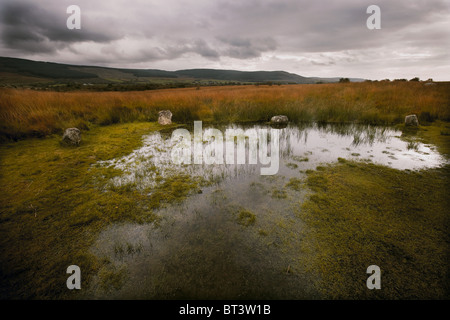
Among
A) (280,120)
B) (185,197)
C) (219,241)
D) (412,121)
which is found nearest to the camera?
(219,241)

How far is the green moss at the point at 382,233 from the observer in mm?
1664

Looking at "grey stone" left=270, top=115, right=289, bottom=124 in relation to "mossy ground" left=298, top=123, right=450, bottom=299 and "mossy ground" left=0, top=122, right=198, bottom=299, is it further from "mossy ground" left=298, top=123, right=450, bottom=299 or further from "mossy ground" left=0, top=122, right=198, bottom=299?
"mossy ground" left=0, top=122, right=198, bottom=299

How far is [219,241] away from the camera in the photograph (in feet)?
7.17

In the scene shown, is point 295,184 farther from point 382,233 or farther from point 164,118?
point 164,118

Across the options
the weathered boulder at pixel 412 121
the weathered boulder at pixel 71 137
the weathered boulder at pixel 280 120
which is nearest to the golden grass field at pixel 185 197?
the weathered boulder at pixel 71 137

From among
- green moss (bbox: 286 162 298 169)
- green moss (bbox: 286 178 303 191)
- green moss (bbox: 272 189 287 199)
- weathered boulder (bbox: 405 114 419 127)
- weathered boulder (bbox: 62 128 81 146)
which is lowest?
green moss (bbox: 272 189 287 199)

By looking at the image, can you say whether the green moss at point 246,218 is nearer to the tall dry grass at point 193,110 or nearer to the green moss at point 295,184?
the green moss at point 295,184

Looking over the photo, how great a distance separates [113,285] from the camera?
5.62 feet

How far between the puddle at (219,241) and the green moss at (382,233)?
220mm

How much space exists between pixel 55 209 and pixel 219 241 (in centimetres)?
255

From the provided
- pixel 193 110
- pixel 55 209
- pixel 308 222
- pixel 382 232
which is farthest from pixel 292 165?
pixel 193 110

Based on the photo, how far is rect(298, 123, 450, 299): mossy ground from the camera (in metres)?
1.67

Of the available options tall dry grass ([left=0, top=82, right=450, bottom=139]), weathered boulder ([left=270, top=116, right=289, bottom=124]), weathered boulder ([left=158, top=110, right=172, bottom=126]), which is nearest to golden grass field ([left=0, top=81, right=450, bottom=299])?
tall dry grass ([left=0, top=82, right=450, bottom=139])
